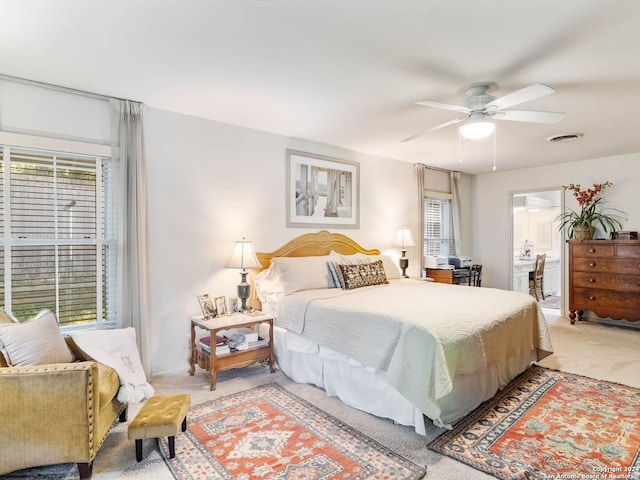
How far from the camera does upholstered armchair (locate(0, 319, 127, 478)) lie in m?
1.76

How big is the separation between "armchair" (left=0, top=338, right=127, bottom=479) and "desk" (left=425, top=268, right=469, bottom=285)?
4774 millimetres

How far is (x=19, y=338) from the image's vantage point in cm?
198

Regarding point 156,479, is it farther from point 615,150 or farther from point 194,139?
point 615,150

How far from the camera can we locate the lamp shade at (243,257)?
11.3 feet

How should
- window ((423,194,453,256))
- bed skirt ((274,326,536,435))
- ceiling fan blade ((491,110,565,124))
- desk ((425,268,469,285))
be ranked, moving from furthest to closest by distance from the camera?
window ((423,194,453,256)) → desk ((425,268,469,285)) → ceiling fan blade ((491,110,565,124)) → bed skirt ((274,326,536,435))

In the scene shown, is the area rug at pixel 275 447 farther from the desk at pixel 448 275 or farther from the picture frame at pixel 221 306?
the desk at pixel 448 275

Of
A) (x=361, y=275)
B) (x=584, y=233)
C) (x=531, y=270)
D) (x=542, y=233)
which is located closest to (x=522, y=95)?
(x=361, y=275)

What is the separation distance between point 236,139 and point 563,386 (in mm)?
3843

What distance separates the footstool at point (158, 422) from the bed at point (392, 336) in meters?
1.22

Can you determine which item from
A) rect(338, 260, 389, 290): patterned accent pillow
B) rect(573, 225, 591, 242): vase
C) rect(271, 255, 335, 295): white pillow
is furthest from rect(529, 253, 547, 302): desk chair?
rect(271, 255, 335, 295): white pillow

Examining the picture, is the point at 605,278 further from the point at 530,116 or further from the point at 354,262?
the point at 354,262

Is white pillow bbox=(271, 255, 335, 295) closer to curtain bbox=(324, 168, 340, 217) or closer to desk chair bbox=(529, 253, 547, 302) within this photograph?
curtain bbox=(324, 168, 340, 217)


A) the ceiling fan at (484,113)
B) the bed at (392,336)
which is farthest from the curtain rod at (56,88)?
the ceiling fan at (484,113)

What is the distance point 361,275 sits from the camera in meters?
3.92
